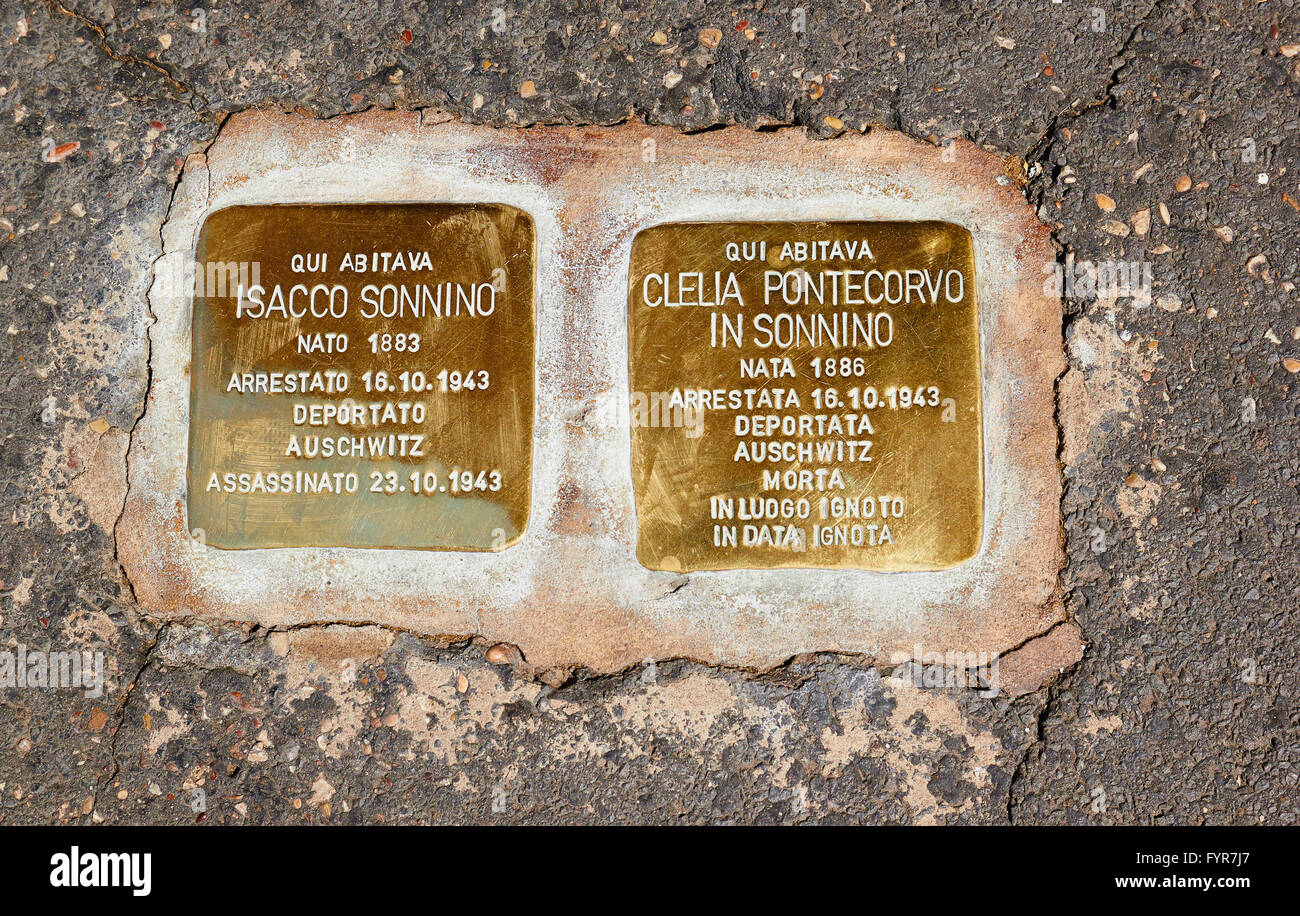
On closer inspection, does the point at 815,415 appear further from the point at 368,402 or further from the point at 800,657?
the point at 368,402

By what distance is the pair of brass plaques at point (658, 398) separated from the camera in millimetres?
2346

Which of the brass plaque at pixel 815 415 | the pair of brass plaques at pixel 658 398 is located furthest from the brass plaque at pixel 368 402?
the brass plaque at pixel 815 415

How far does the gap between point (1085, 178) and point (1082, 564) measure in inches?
48.9

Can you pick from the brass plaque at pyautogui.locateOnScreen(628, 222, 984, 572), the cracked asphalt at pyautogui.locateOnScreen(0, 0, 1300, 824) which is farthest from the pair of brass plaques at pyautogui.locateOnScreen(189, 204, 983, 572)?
the cracked asphalt at pyautogui.locateOnScreen(0, 0, 1300, 824)

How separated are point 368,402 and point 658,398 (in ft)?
2.99

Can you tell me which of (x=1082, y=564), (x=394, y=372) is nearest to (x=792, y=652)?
(x=1082, y=564)

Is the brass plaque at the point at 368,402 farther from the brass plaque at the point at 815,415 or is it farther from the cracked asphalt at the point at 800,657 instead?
the brass plaque at the point at 815,415

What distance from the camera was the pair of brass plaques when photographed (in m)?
2.35

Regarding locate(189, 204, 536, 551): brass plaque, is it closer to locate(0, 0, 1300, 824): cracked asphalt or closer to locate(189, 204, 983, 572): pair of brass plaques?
locate(189, 204, 983, 572): pair of brass plaques

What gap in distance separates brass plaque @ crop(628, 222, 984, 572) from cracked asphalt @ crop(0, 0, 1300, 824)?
372mm

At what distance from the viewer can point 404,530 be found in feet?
7.80

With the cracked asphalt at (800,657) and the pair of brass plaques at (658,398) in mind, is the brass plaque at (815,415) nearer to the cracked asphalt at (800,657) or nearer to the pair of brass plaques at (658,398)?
the pair of brass plaques at (658,398)

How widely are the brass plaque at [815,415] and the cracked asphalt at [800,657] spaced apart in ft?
1.22

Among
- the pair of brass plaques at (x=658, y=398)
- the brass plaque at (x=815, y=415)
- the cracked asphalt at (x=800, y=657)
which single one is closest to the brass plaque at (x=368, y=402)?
the pair of brass plaques at (x=658, y=398)
